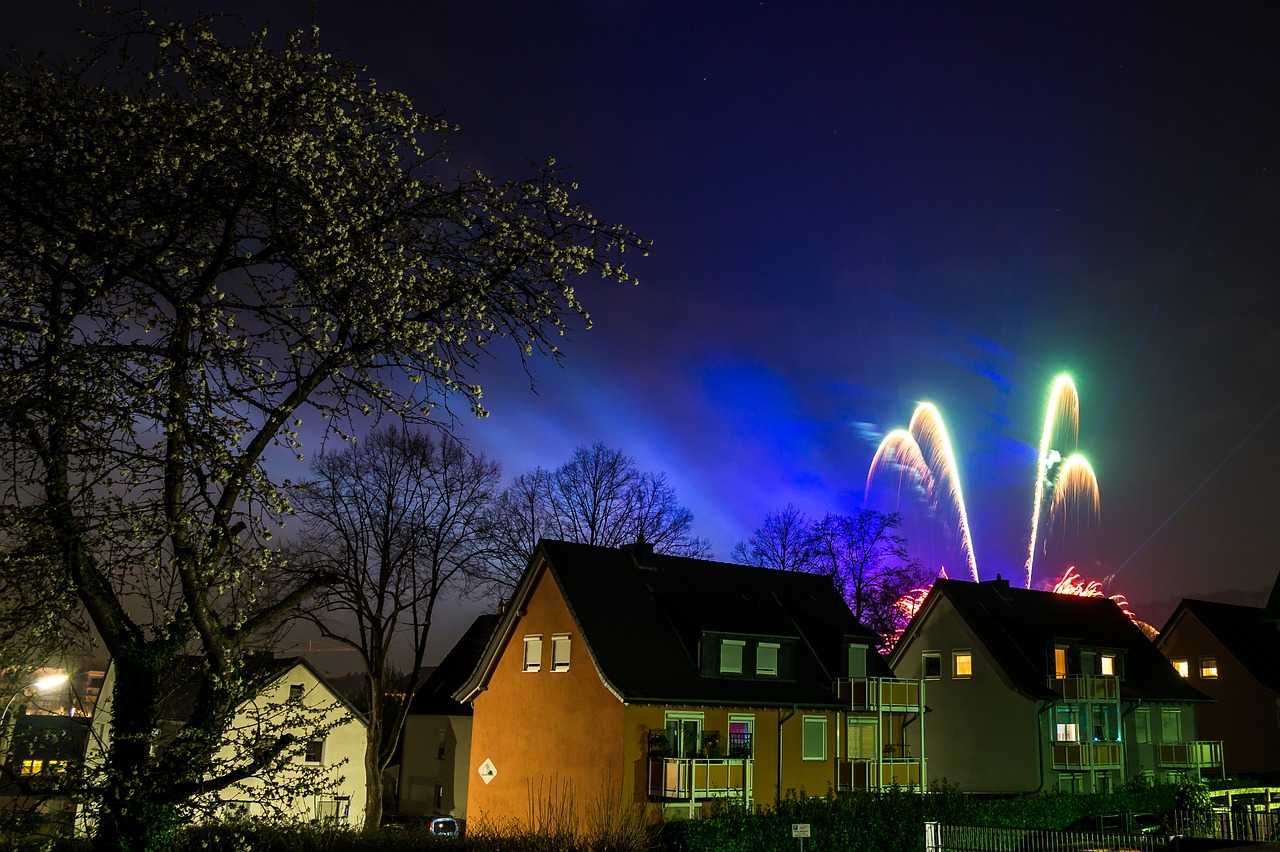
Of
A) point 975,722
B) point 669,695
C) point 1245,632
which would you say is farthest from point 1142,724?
point 669,695

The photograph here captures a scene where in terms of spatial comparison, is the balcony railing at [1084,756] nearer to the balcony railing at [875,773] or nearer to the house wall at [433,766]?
the balcony railing at [875,773]

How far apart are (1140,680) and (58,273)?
5556 cm

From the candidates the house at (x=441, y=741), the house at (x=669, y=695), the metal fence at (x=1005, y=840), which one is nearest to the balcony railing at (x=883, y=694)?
the house at (x=669, y=695)

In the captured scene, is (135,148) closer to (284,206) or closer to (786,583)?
(284,206)

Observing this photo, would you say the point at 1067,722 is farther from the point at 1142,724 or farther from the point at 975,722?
the point at 1142,724

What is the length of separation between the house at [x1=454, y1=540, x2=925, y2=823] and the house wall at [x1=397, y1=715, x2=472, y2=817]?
16313 millimetres

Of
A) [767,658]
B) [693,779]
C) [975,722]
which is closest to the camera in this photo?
[693,779]

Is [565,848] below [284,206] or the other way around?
below

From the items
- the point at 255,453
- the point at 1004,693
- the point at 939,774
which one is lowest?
the point at 939,774

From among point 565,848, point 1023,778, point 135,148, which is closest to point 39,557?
point 135,148

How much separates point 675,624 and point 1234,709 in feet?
128

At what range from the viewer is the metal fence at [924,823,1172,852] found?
2588 cm

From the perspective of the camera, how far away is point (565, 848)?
1836 centimetres

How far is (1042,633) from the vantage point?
5069cm
